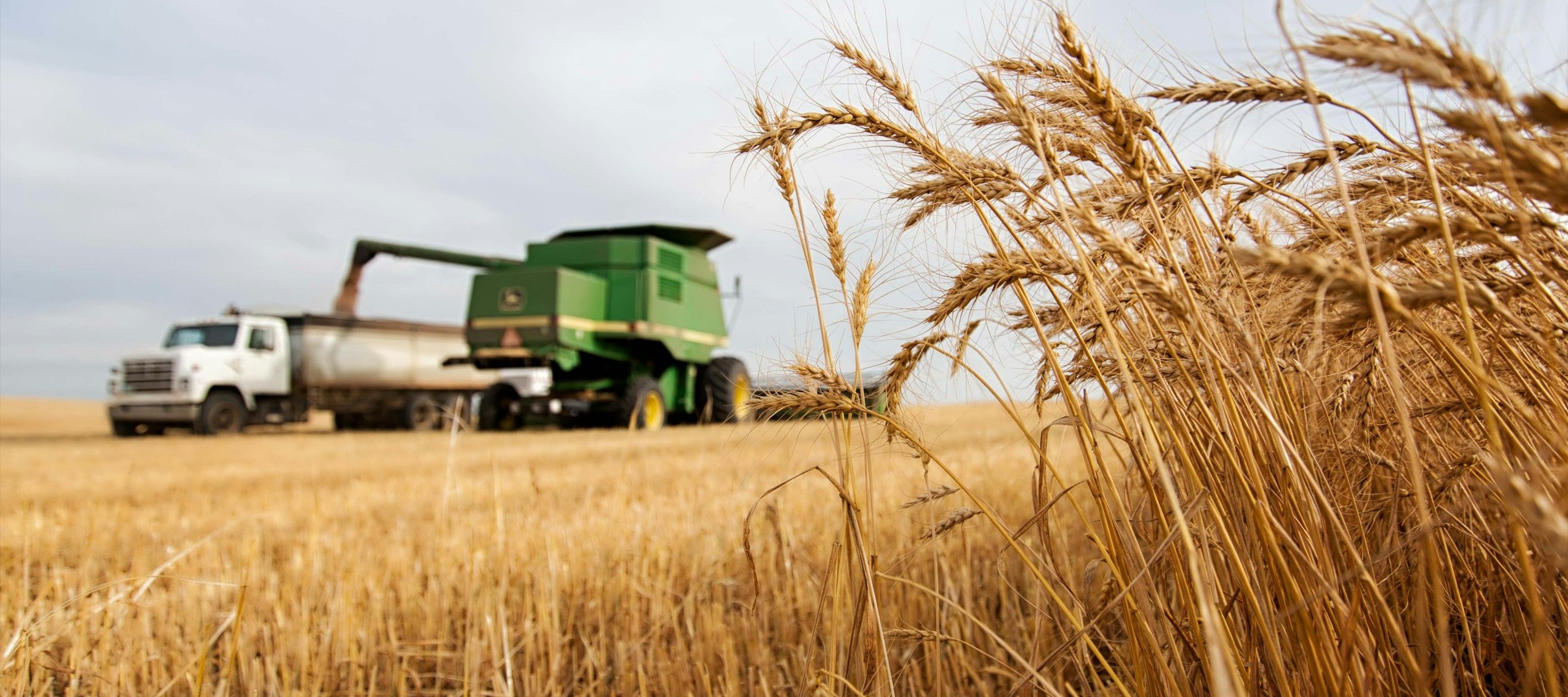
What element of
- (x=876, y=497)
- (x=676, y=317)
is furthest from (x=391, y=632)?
(x=676, y=317)

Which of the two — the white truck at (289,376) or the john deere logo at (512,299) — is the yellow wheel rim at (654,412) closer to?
the john deere logo at (512,299)

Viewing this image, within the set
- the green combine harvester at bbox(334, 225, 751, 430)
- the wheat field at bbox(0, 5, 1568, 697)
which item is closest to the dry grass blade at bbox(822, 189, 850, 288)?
the wheat field at bbox(0, 5, 1568, 697)

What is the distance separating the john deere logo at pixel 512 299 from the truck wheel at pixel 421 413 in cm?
552

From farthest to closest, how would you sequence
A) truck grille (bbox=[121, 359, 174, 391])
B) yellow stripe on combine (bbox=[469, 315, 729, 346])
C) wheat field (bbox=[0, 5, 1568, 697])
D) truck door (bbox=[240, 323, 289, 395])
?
truck door (bbox=[240, 323, 289, 395]) < truck grille (bbox=[121, 359, 174, 391]) < yellow stripe on combine (bbox=[469, 315, 729, 346]) < wheat field (bbox=[0, 5, 1568, 697])

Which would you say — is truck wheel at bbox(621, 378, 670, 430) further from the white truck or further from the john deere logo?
the white truck

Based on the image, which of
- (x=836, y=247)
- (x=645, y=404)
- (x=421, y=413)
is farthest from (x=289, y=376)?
(x=836, y=247)

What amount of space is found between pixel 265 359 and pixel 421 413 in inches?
118

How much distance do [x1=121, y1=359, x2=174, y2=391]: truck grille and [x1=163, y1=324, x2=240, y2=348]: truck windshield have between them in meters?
0.46

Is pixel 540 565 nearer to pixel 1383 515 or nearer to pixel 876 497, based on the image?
pixel 876 497

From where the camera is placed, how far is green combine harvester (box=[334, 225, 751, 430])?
12625 millimetres

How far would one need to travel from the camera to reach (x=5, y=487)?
251 inches

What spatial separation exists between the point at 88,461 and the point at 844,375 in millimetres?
10350

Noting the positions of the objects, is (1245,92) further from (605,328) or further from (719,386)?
(719,386)

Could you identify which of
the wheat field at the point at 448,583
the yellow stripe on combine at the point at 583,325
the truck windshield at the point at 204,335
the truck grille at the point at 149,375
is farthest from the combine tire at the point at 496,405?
the wheat field at the point at 448,583
